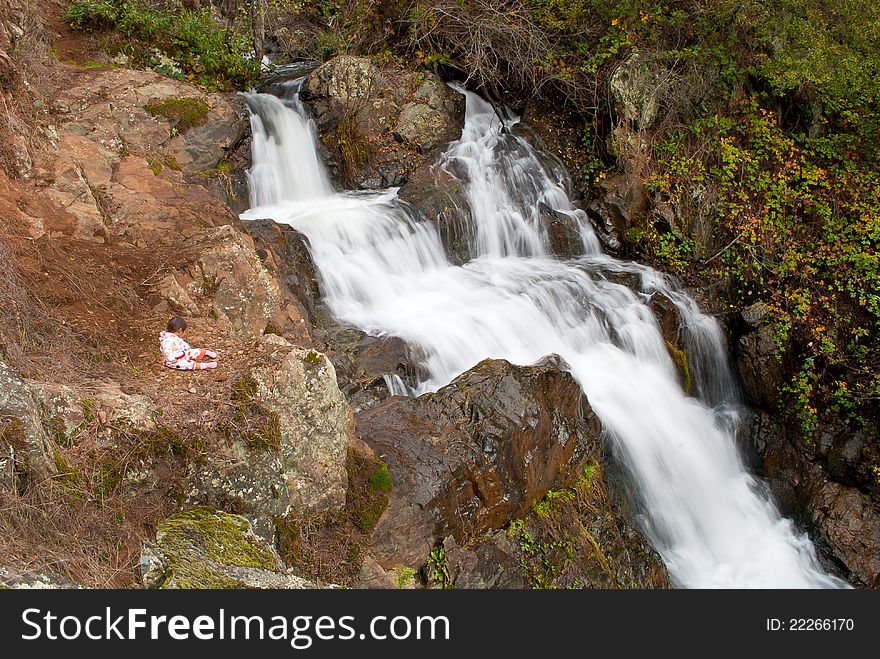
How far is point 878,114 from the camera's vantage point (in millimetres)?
11438

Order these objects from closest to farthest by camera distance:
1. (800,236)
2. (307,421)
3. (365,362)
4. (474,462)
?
(307,421)
(474,462)
(365,362)
(800,236)

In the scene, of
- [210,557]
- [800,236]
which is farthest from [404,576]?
[800,236]

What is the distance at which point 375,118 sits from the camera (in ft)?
39.8

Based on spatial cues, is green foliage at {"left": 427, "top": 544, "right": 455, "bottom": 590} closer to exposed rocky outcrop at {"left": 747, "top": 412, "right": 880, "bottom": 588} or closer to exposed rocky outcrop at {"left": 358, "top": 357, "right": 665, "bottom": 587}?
exposed rocky outcrop at {"left": 358, "top": 357, "right": 665, "bottom": 587}

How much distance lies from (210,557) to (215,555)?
0.04 meters

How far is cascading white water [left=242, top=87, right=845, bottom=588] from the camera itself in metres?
8.45

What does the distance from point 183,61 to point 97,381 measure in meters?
8.60

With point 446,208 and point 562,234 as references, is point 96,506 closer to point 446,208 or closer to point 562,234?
point 446,208

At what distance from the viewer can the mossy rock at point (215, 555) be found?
156 inches

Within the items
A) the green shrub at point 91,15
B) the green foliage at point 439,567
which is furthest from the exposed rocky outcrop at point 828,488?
the green shrub at point 91,15

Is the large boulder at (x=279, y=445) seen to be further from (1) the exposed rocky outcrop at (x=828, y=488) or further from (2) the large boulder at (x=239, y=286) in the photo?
(1) the exposed rocky outcrop at (x=828, y=488)

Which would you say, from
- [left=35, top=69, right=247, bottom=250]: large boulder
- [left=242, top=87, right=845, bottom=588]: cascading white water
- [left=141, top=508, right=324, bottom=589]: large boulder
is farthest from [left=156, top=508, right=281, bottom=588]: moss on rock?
[left=35, top=69, right=247, bottom=250]: large boulder

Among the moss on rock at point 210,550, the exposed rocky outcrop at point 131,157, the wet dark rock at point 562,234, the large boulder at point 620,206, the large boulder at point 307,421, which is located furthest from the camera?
the large boulder at point 620,206

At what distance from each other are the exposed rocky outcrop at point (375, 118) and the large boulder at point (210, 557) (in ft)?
26.4
